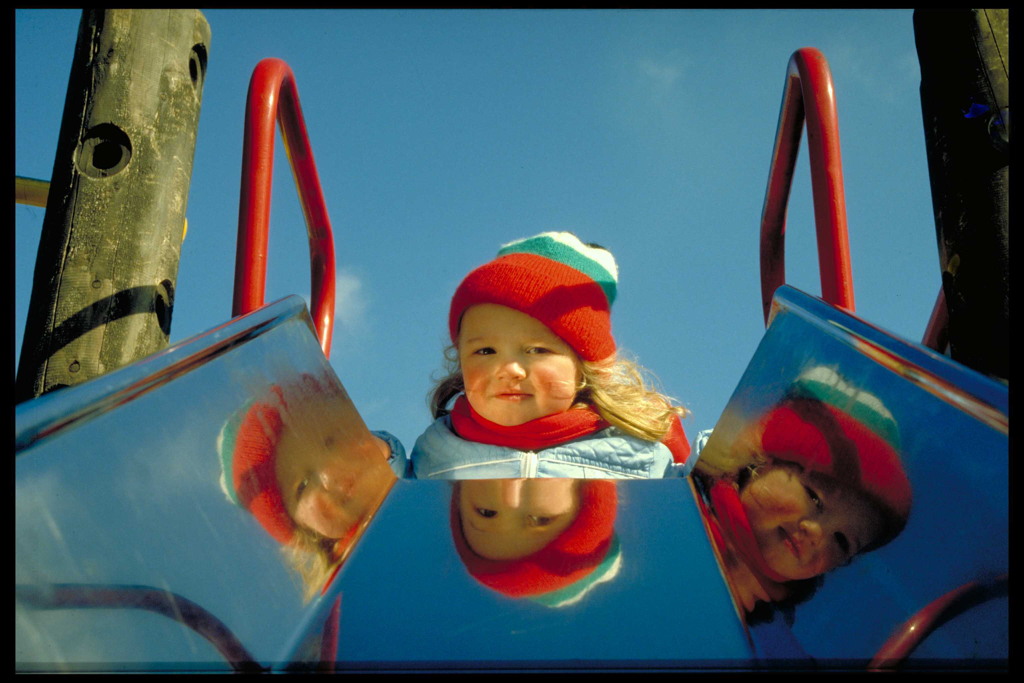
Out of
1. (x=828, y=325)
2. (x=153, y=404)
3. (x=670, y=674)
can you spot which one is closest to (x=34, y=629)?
(x=153, y=404)

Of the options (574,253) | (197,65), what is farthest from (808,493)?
(197,65)

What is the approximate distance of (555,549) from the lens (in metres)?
0.81

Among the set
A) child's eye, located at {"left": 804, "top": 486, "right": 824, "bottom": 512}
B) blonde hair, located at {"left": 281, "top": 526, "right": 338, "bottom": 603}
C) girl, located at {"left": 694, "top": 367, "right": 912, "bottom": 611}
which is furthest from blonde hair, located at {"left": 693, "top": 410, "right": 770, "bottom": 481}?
blonde hair, located at {"left": 281, "top": 526, "right": 338, "bottom": 603}

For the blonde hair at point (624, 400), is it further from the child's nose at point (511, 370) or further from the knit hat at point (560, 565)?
the knit hat at point (560, 565)

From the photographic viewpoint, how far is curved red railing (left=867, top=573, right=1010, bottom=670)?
517 millimetres

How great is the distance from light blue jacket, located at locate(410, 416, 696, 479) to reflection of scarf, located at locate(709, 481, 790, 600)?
1.68ft

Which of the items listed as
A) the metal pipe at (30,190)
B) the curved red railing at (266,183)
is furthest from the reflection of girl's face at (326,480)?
the metal pipe at (30,190)

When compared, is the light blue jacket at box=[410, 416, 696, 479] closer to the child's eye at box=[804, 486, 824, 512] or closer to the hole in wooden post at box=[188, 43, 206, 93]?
the child's eye at box=[804, 486, 824, 512]

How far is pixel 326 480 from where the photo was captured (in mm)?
921

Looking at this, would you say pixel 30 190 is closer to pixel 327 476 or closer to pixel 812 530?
pixel 327 476
